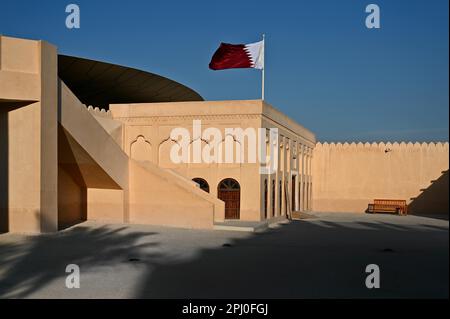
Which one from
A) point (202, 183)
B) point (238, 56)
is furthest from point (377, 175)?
point (202, 183)

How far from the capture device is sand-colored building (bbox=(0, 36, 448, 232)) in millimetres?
14016

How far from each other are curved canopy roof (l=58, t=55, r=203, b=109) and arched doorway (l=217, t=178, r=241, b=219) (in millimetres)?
9823

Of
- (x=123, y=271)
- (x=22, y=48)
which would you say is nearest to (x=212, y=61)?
(x=22, y=48)

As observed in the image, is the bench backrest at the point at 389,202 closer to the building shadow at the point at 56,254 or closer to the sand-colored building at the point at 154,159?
the sand-colored building at the point at 154,159

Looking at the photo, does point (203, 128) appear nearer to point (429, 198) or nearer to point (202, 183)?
point (202, 183)

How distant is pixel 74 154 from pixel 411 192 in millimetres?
23466

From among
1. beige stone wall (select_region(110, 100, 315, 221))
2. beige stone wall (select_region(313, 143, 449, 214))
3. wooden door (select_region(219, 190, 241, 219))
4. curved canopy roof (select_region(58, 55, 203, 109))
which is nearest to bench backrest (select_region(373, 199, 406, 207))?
beige stone wall (select_region(313, 143, 449, 214))

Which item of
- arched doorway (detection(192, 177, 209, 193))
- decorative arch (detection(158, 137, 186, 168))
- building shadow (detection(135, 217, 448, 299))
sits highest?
decorative arch (detection(158, 137, 186, 168))

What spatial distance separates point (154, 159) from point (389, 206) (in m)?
16.4

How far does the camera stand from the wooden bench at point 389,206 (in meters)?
29.4

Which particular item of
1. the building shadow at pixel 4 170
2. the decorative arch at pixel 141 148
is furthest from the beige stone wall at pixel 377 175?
the building shadow at pixel 4 170

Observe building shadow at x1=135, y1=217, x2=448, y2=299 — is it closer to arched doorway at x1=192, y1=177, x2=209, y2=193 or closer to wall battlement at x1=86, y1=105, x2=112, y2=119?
arched doorway at x1=192, y1=177, x2=209, y2=193

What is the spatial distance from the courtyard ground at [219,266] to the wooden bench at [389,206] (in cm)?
1678

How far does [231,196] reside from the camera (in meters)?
21.8
